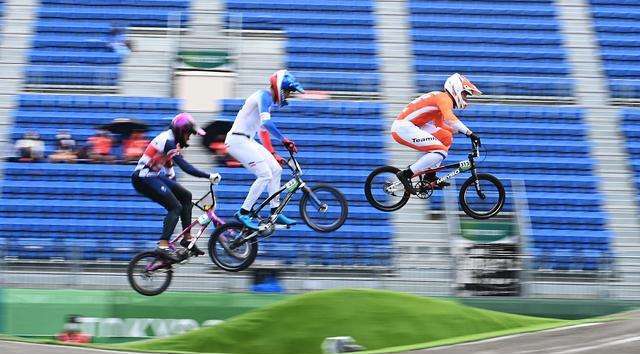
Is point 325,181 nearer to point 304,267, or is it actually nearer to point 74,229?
point 304,267

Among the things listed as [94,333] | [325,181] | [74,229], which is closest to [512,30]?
[325,181]

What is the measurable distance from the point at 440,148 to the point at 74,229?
310 inches

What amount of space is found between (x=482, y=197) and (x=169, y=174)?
200 inches

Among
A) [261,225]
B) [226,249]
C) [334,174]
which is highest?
[334,174]

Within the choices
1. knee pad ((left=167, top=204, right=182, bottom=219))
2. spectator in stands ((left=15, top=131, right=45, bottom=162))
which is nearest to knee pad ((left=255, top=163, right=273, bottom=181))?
knee pad ((left=167, top=204, right=182, bottom=219))

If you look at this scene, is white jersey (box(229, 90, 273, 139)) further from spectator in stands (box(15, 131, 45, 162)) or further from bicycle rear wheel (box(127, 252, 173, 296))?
spectator in stands (box(15, 131, 45, 162))

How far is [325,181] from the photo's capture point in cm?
2130

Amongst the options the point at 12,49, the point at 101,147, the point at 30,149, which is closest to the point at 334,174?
the point at 101,147

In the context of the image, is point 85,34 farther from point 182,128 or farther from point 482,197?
point 482,197

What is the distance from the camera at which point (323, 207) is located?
619 inches

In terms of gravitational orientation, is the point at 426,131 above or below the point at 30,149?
below

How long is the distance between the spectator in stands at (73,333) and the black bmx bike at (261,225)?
2854mm

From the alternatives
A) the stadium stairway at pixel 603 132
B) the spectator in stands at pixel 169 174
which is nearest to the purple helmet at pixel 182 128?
the spectator in stands at pixel 169 174

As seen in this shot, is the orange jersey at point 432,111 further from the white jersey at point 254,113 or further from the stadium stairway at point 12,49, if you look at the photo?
the stadium stairway at point 12,49
